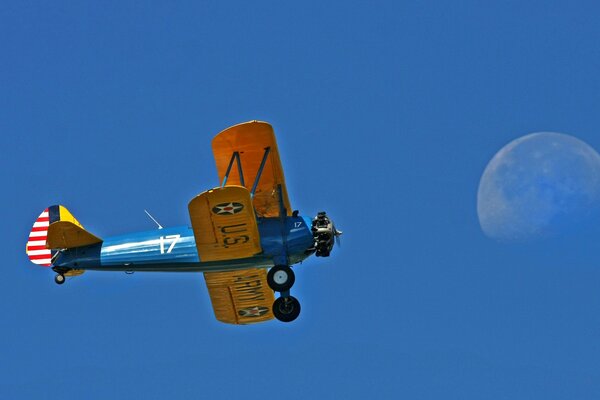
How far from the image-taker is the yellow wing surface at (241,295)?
24.1 meters

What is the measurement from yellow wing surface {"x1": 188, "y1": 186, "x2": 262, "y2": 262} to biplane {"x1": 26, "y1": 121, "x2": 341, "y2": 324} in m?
0.02

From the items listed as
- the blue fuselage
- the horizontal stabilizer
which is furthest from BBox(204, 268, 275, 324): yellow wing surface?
the horizontal stabilizer

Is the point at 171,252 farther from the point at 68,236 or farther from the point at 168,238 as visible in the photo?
the point at 68,236

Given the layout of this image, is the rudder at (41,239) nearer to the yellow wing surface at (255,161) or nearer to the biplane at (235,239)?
the biplane at (235,239)

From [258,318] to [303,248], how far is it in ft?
10.3

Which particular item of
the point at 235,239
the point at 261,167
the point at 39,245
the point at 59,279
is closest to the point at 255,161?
the point at 261,167

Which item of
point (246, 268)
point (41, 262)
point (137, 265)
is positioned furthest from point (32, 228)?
point (246, 268)

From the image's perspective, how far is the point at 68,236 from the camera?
2270cm

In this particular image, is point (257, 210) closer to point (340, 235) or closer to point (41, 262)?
point (340, 235)

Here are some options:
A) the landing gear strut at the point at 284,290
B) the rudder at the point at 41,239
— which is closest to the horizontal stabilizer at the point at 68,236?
the rudder at the point at 41,239

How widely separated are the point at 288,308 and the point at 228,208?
2.52 meters

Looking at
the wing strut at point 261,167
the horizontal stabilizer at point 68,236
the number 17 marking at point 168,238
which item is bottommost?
the number 17 marking at point 168,238

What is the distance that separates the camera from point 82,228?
2275cm

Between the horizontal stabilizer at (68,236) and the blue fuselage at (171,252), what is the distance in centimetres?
13
